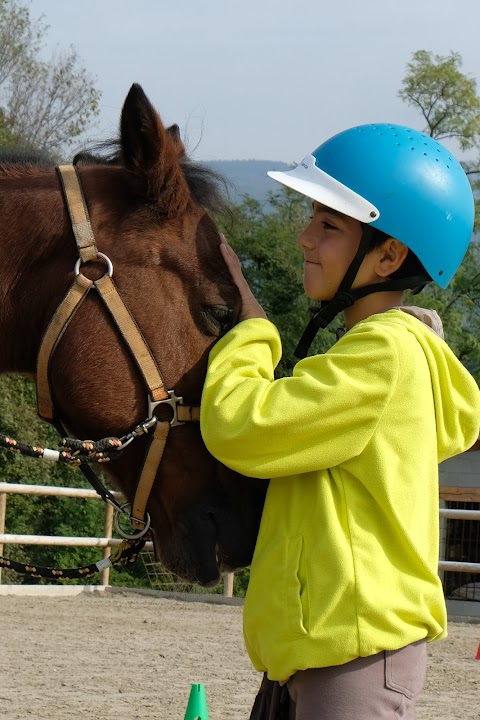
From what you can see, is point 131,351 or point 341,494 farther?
point 131,351

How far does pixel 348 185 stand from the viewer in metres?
2.24

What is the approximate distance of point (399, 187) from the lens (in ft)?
7.33

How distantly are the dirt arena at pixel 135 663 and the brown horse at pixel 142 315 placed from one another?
311 cm

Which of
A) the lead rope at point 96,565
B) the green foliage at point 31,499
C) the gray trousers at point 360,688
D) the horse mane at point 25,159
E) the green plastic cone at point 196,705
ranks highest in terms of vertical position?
the horse mane at point 25,159

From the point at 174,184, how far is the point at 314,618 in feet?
3.49

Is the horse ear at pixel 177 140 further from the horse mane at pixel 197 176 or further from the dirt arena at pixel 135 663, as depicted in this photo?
the dirt arena at pixel 135 663

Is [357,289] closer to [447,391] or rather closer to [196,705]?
[447,391]

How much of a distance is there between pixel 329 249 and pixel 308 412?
44 centimetres

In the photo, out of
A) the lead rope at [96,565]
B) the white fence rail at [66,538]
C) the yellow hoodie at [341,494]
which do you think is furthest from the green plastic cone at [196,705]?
the white fence rail at [66,538]

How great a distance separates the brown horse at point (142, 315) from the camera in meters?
2.27

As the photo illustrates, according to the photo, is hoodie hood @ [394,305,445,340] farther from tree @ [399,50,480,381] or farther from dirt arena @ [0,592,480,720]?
tree @ [399,50,480,381]

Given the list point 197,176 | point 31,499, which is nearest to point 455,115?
point 31,499

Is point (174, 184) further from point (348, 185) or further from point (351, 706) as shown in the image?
point (351, 706)

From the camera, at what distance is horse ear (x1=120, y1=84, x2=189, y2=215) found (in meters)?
2.28
